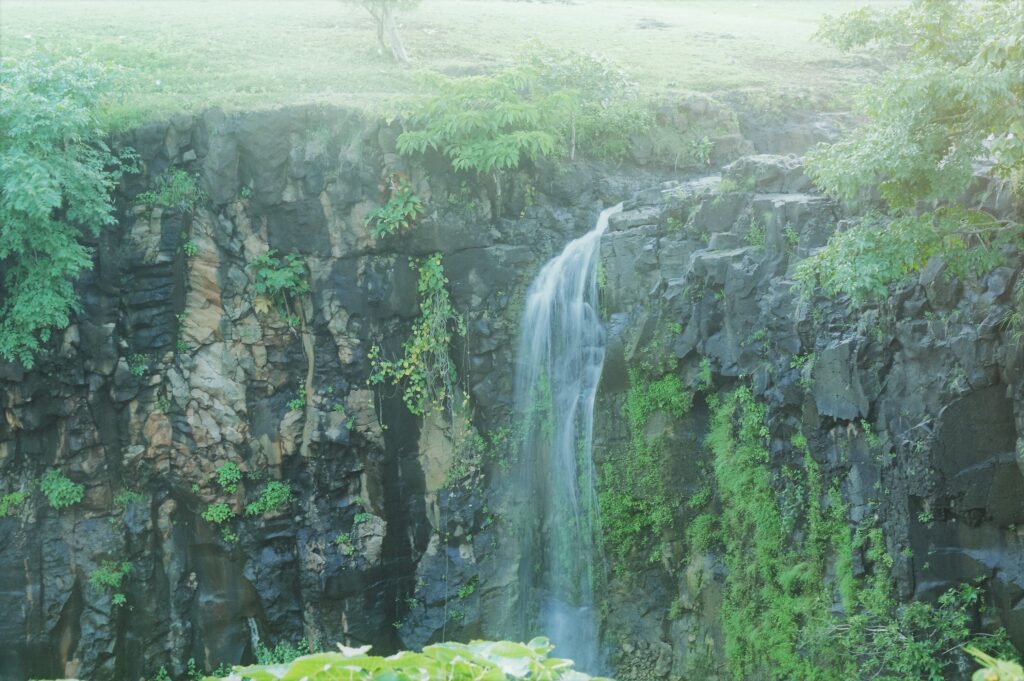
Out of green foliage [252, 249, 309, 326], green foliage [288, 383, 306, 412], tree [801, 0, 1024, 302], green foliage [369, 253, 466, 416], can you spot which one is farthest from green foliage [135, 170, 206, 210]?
tree [801, 0, 1024, 302]

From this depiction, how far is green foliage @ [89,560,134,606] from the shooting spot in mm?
12148

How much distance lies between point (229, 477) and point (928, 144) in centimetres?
1003

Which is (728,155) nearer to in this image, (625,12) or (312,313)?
(312,313)

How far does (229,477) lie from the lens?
41.0 ft

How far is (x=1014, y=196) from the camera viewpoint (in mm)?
7453

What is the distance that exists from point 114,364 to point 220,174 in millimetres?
3141

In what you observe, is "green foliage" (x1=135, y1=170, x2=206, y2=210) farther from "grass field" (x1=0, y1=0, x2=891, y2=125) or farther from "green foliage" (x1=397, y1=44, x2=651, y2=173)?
"green foliage" (x1=397, y1=44, x2=651, y2=173)

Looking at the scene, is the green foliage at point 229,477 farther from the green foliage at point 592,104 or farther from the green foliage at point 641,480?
the green foliage at point 592,104

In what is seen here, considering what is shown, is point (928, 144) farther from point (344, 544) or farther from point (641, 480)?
point (344, 544)

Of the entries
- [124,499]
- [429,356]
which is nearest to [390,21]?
[429,356]

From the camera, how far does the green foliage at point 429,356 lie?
496 inches

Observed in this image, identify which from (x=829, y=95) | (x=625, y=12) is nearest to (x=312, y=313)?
(x=829, y=95)

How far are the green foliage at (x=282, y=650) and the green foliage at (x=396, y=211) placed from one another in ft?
A: 20.4

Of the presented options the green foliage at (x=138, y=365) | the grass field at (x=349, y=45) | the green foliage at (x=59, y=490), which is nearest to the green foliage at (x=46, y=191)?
the grass field at (x=349, y=45)
